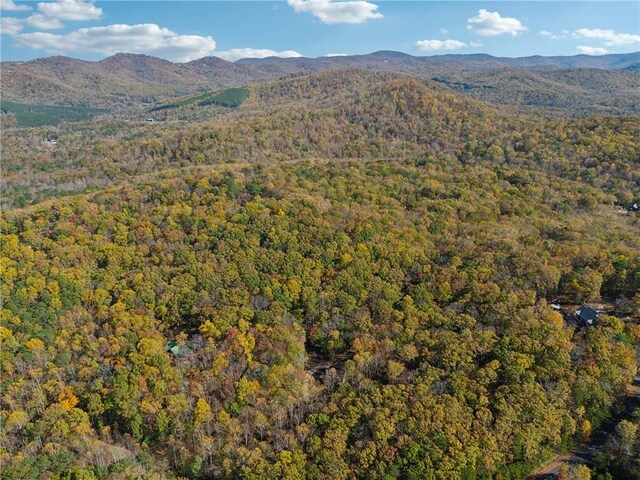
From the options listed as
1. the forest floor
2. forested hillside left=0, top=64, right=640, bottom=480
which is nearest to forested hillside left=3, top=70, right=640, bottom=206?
forested hillside left=0, top=64, right=640, bottom=480

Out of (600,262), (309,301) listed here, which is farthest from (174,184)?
(600,262)

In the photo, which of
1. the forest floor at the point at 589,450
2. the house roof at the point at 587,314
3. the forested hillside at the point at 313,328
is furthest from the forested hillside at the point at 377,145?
the forest floor at the point at 589,450

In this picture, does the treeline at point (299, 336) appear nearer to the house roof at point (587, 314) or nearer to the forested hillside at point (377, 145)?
the house roof at point (587, 314)

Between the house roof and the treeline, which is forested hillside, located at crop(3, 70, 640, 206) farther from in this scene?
the house roof

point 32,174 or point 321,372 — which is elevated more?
point 32,174

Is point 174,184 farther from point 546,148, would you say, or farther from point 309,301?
point 546,148

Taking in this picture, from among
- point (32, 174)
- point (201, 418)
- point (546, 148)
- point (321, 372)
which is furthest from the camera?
point (32, 174)
